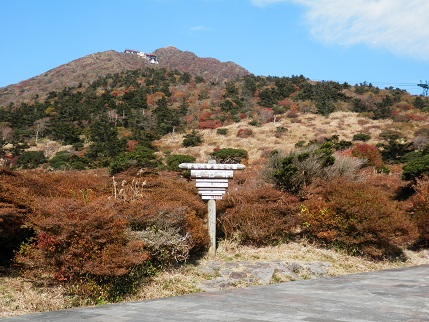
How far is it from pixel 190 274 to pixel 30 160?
1240 inches

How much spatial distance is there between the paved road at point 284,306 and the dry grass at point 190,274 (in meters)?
0.81

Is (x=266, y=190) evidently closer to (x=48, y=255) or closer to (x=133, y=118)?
(x=48, y=255)

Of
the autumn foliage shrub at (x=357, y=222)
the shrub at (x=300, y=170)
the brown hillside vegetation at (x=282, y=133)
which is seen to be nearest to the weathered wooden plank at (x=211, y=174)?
the autumn foliage shrub at (x=357, y=222)

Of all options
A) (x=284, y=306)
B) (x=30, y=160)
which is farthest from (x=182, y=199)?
(x=30, y=160)

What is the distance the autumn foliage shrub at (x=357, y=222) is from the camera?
474 inches

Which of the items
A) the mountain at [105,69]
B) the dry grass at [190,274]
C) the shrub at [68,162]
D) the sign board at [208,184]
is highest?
the mountain at [105,69]

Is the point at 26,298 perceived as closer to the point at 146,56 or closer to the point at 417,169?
the point at 417,169

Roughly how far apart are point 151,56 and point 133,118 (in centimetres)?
9832

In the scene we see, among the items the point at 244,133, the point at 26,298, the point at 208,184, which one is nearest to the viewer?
the point at 26,298

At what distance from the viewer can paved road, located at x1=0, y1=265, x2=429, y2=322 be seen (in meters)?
5.86

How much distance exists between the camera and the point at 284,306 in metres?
6.62

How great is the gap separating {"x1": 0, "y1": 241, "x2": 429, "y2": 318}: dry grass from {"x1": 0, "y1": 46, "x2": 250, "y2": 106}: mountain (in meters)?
74.9

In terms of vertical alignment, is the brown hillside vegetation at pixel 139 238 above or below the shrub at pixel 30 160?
below

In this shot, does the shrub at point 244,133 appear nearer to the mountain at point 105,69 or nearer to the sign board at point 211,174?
the sign board at point 211,174
